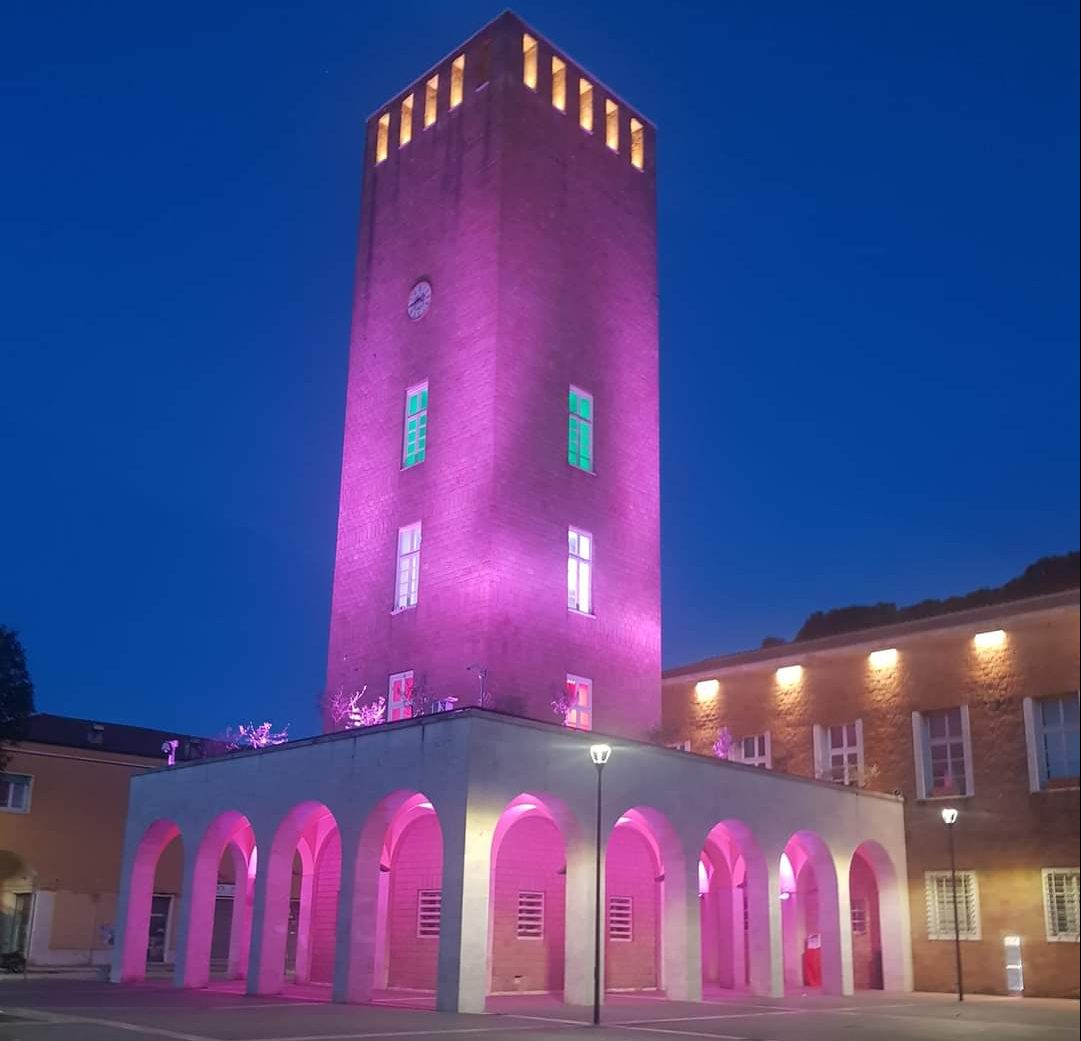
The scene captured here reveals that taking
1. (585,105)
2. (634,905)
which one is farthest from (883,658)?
(585,105)

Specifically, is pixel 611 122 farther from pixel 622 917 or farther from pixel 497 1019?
pixel 497 1019

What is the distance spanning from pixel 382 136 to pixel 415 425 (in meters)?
9.38

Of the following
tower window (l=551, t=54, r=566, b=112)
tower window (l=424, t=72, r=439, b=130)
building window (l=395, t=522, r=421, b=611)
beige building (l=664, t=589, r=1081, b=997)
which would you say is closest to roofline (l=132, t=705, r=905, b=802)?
beige building (l=664, t=589, r=1081, b=997)

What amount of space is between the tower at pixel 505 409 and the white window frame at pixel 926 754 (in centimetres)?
652

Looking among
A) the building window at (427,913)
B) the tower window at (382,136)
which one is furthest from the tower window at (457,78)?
the building window at (427,913)

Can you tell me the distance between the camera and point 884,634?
100ft

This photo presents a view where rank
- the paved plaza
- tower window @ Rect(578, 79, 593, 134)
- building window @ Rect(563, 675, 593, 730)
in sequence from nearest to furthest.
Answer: the paved plaza < building window @ Rect(563, 675, 593, 730) < tower window @ Rect(578, 79, 593, 134)

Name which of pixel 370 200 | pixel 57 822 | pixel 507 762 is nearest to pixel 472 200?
pixel 370 200

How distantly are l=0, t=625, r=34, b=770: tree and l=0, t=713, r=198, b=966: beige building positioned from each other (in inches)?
33.1

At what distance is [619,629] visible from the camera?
28.0 m

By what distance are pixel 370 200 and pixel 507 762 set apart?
17933mm

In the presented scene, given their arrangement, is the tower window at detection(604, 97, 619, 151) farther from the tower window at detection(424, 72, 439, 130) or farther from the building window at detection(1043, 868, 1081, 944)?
the building window at detection(1043, 868, 1081, 944)

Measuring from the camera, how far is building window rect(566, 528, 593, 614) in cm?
2719

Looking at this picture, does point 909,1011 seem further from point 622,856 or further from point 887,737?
point 887,737
